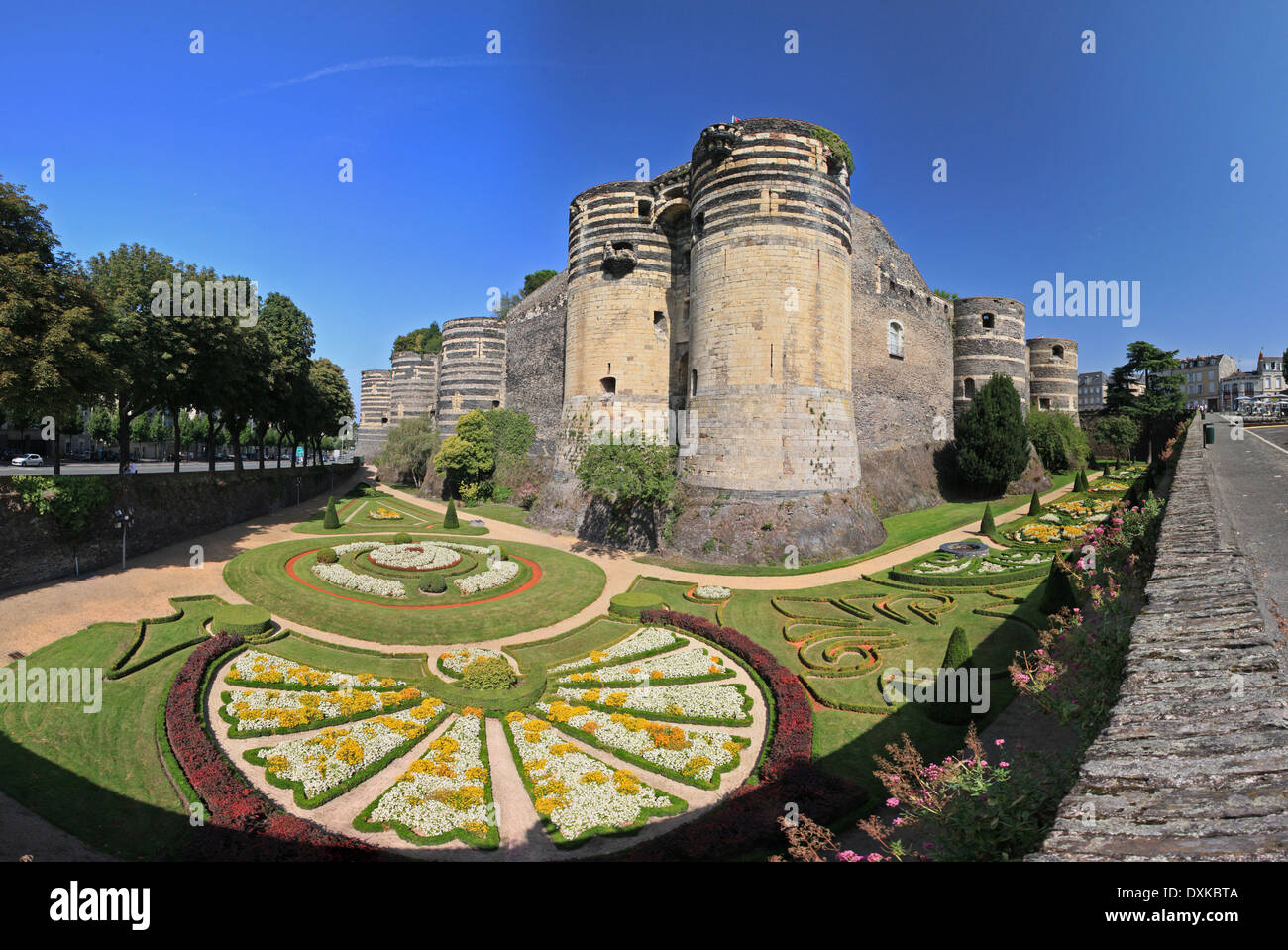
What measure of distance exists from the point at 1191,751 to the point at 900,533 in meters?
26.8

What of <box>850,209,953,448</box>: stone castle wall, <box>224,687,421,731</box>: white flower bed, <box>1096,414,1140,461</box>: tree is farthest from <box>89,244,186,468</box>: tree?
<box>1096,414,1140,461</box>: tree

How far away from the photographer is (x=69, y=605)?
17.8m

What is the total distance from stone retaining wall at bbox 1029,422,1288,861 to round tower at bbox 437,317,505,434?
45.2 metres

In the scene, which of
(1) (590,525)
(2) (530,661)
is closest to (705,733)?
(2) (530,661)

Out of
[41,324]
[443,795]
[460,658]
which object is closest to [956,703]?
[443,795]

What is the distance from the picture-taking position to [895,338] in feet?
119

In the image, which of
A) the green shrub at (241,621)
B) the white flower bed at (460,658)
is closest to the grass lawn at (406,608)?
the green shrub at (241,621)

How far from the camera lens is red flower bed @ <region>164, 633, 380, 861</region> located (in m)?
8.25

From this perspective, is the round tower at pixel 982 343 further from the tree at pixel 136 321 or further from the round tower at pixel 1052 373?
the tree at pixel 136 321

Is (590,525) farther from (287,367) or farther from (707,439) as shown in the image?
(287,367)

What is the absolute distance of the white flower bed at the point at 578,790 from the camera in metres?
9.93

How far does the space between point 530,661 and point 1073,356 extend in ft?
178

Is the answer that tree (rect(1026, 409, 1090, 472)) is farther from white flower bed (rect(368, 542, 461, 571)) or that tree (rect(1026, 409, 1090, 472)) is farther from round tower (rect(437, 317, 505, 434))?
round tower (rect(437, 317, 505, 434))

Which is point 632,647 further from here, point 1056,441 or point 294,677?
point 1056,441
